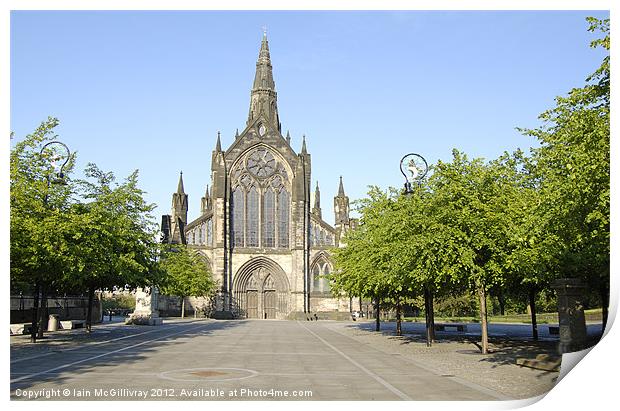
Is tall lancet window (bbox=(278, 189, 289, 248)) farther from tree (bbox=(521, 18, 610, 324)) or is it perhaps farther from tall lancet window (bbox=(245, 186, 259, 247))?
tree (bbox=(521, 18, 610, 324))

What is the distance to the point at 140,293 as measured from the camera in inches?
1984

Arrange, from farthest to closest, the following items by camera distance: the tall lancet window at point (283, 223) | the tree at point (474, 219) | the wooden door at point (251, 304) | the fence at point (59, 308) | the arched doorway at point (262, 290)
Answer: the tall lancet window at point (283, 223) → the wooden door at point (251, 304) → the arched doorway at point (262, 290) → the fence at point (59, 308) → the tree at point (474, 219)

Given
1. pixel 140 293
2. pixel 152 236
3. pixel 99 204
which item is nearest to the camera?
pixel 99 204

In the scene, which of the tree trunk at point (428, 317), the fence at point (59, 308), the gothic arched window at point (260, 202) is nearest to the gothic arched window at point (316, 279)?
the gothic arched window at point (260, 202)

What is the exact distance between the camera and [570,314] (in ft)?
60.7

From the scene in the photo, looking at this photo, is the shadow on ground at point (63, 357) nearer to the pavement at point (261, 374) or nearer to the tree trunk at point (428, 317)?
the pavement at point (261, 374)

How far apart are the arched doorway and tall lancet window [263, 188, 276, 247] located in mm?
2268

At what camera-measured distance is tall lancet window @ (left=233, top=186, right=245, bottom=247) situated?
76.2 meters

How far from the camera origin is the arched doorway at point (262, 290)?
249 ft

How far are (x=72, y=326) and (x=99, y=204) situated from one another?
13.3 m

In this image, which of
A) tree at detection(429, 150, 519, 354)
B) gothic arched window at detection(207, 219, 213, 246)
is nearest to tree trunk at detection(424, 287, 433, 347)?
tree at detection(429, 150, 519, 354)

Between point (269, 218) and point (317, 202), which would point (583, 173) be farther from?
point (317, 202)
